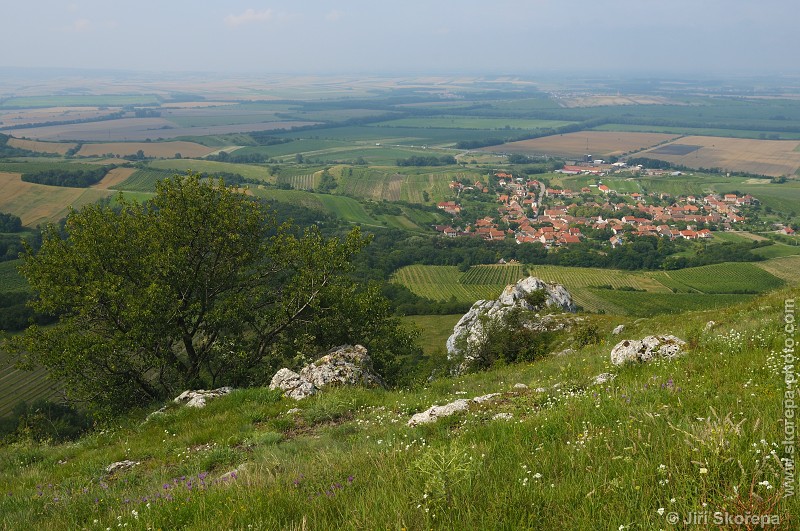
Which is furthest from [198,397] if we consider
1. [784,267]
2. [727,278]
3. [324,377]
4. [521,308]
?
[784,267]

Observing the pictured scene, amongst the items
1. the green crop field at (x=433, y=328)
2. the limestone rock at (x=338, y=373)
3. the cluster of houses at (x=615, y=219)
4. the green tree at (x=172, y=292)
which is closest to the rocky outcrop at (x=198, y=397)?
the limestone rock at (x=338, y=373)

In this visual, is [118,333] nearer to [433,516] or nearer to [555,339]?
[433,516]

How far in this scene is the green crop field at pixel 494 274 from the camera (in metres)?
116

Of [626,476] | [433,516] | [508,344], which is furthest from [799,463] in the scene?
[508,344]

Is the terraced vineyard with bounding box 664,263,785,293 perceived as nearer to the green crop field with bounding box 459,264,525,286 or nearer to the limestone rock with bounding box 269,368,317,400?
the green crop field with bounding box 459,264,525,286

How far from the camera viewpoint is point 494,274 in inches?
4793

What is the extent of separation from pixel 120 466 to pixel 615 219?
612 ft

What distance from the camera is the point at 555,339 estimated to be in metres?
25.9

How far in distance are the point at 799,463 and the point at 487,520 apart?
9.66 feet

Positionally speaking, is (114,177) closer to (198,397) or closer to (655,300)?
(655,300)

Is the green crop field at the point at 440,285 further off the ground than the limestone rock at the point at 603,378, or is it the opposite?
the limestone rock at the point at 603,378

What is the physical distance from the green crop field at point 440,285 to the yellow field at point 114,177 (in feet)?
402

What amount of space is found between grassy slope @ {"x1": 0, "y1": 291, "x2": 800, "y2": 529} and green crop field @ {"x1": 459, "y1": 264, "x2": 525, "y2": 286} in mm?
105231

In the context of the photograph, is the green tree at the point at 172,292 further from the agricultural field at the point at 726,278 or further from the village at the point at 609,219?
the village at the point at 609,219
